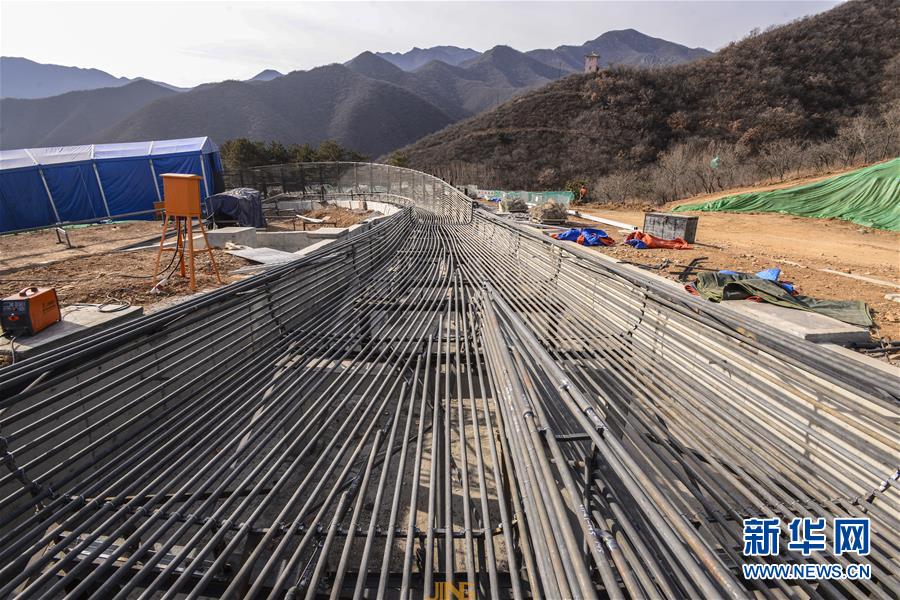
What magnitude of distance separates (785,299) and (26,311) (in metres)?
8.06

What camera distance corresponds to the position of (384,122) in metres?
80.6

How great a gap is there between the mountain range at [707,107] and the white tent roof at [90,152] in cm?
2538

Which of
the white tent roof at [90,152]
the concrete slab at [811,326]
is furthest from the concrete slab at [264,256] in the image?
the white tent roof at [90,152]

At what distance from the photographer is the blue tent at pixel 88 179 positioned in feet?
47.4

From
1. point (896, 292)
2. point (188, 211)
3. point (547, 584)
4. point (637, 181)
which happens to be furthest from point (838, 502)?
point (637, 181)

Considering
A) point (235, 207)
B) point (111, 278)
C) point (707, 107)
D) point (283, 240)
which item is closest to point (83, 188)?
point (235, 207)

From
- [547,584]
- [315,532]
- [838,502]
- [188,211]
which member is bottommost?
[315,532]

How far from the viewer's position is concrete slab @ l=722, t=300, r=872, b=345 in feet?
A: 12.3

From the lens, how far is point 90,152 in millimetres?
16141

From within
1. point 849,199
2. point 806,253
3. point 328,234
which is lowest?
point 328,234

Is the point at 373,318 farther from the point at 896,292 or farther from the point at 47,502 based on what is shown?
the point at 896,292

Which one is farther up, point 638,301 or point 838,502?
point 638,301

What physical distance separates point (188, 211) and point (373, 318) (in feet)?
13.2

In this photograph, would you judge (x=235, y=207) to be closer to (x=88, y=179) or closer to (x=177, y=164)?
(x=177, y=164)
